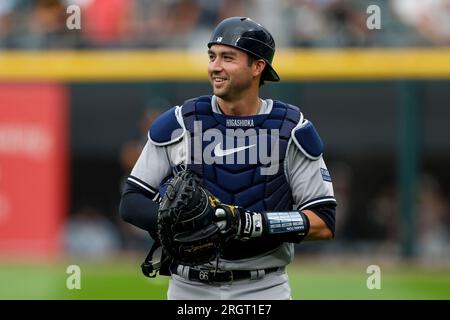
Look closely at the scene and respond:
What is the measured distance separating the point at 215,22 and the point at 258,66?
383 inches

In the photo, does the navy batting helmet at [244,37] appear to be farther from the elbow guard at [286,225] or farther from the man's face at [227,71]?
the elbow guard at [286,225]

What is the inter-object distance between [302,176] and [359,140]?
1057cm

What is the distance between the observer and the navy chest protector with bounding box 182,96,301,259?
512cm

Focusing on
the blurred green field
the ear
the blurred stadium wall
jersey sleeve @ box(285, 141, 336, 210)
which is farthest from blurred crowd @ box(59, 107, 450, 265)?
jersey sleeve @ box(285, 141, 336, 210)

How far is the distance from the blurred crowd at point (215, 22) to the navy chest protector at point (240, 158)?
929 cm

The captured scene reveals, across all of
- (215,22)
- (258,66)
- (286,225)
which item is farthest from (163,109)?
(286,225)

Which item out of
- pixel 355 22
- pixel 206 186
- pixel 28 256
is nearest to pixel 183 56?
pixel 355 22

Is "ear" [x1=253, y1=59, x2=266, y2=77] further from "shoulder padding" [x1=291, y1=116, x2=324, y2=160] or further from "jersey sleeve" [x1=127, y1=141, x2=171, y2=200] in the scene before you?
"jersey sleeve" [x1=127, y1=141, x2=171, y2=200]

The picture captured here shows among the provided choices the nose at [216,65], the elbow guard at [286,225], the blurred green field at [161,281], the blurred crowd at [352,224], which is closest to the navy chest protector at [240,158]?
the elbow guard at [286,225]

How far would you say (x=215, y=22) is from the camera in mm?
14859

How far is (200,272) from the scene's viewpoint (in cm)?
510

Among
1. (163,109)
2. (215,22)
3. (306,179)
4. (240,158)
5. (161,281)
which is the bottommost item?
(161,281)

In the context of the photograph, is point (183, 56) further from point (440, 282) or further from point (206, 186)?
point (206, 186)

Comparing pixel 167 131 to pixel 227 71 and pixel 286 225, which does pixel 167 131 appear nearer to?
pixel 227 71
